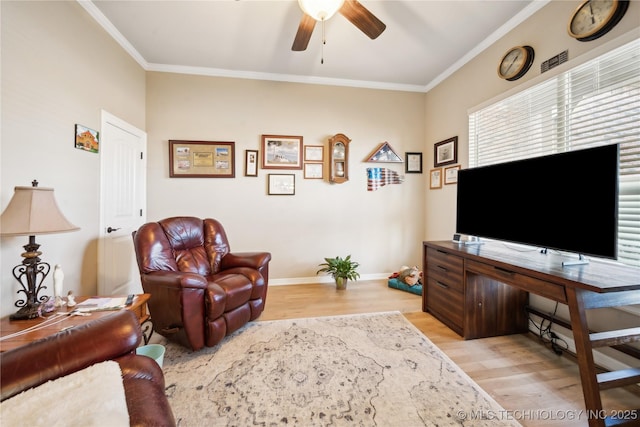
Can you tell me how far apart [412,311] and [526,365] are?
105 centimetres

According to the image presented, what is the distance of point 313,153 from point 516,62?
95.0 inches

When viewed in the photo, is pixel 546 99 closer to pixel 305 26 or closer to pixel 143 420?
pixel 305 26

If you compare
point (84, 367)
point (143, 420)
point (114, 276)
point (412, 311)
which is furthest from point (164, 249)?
point (412, 311)

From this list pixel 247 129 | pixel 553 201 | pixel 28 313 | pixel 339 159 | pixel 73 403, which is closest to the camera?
pixel 73 403

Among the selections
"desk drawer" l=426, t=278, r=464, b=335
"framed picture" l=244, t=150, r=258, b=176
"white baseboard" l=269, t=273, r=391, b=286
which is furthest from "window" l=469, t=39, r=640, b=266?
"framed picture" l=244, t=150, r=258, b=176

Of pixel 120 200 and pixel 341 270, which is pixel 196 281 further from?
pixel 341 270

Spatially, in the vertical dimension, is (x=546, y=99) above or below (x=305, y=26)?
below

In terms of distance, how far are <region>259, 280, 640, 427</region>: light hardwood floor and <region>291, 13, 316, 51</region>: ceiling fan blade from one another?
261 centimetres

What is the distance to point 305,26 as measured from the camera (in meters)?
2.03

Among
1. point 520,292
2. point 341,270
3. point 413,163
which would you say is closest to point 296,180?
point 341,270

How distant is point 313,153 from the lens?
368cm

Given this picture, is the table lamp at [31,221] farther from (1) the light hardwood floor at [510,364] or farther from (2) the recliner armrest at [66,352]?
(1) the light hardwood floor at [510,364]

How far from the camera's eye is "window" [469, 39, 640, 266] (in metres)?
1.66

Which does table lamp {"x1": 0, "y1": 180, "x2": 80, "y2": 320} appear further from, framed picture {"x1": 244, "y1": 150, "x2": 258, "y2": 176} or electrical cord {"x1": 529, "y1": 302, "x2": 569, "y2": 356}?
electrical cord {"x1": 529, "y1": 302, "x2": 569, "y2": 356}
